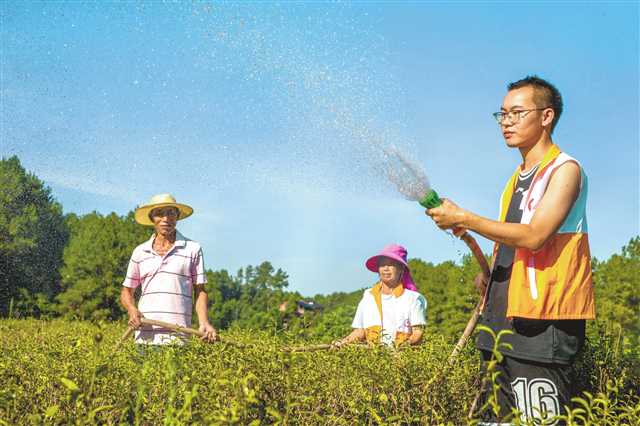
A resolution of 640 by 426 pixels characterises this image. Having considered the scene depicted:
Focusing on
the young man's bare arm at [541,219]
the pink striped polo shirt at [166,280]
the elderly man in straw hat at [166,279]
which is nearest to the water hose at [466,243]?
the young man's bare arm at [541,219]

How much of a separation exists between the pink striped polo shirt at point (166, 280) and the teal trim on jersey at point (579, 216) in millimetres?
3927

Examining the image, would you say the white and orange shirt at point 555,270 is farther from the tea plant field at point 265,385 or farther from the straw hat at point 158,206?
the straw hat at point 158,206

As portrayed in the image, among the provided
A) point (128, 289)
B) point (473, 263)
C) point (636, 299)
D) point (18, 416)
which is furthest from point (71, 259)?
point (18, 416)

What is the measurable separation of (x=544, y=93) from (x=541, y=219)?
854 millimetres

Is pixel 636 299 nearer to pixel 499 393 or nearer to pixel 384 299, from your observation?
pixel 384 299

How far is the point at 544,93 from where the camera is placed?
3.99 metres

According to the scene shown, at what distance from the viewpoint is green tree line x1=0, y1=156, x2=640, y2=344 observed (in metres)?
27.6

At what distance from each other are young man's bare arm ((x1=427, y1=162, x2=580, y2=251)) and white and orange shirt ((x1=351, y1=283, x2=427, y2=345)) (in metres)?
3.53

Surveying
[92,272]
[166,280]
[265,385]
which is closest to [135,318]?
[166,280]

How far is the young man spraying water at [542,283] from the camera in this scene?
3572mm

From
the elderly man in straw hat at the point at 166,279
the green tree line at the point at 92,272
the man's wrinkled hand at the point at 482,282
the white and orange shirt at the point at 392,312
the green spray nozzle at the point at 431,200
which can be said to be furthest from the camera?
the green tree line at the point at 92,272

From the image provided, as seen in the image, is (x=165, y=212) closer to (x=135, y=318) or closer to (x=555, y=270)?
(x=135, y=318)

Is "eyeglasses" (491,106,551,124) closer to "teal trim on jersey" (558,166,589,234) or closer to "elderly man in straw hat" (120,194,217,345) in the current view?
"teal trim on jersey" (558,166,589,234)

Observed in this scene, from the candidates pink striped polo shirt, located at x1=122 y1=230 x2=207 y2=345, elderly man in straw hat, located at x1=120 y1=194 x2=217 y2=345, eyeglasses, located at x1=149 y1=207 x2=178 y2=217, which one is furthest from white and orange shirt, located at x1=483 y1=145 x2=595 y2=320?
eyeglasses, located at x1=149 y1=207 x2=178 y2=217
